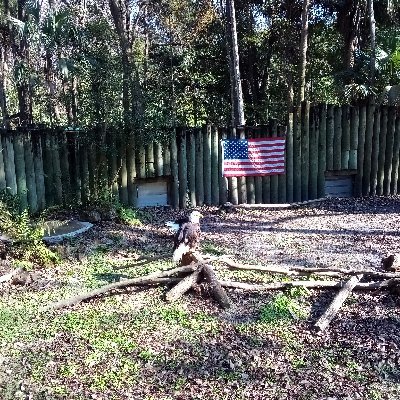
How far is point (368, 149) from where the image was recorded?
12.5m

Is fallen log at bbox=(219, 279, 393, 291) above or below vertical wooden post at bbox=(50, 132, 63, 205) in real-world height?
below

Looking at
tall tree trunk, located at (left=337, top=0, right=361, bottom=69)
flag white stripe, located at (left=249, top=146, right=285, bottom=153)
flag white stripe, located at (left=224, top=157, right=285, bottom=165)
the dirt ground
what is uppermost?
tall tree trunk, located at (left=337, top=0, right=361, bottom=69)

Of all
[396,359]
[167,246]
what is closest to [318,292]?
[396,359]

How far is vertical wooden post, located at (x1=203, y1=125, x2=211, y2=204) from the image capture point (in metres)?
11.4

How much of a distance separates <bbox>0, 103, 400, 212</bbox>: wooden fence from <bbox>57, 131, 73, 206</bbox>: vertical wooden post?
20mm

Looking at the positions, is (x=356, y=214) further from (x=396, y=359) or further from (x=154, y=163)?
(x=396, y=359)

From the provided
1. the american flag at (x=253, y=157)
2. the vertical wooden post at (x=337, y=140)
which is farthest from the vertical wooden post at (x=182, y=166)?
the vertical wooden post at (x=337, y=140)

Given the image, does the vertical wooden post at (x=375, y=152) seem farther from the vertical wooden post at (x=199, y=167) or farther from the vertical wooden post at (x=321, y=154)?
the vertical wooden post at (x=199, y=167)

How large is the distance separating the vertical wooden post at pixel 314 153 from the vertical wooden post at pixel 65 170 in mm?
5772

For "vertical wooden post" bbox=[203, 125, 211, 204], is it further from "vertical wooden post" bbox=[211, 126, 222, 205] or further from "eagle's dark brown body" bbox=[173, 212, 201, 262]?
"eagle's dark brown body" bbox=[173, 212, 201, 262]

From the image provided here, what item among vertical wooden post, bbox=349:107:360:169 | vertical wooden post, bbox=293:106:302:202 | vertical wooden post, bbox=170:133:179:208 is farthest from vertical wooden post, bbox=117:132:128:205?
vertical wooden post, bbox=349:107:360:169

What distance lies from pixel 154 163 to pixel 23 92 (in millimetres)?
5212

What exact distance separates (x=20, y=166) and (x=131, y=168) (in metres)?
2.31

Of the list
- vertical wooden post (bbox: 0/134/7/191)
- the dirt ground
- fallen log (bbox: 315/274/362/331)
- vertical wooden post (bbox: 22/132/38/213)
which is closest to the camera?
the dirt ground
